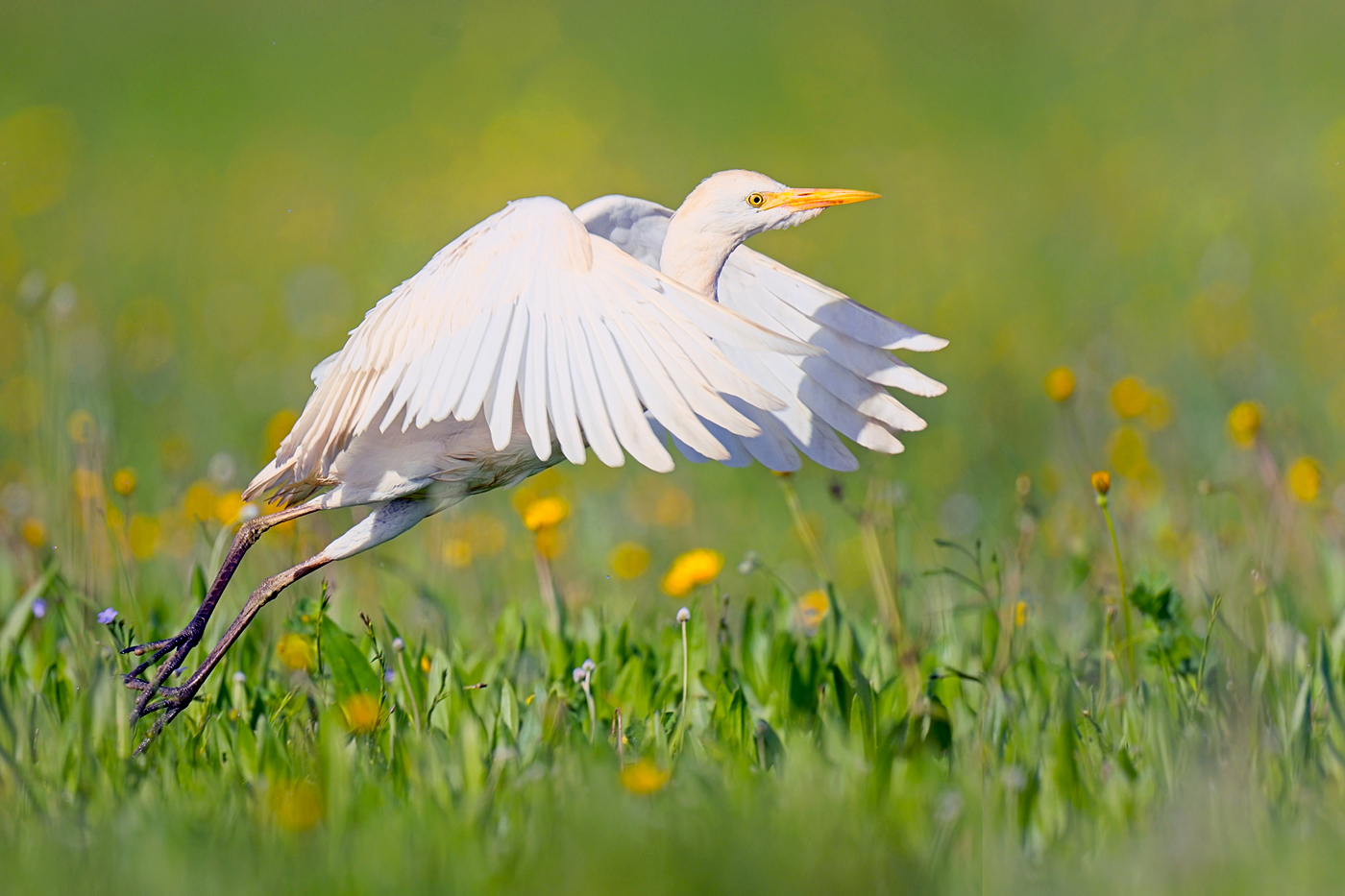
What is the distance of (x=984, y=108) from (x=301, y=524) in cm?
1137

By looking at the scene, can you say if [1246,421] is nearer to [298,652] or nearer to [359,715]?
[359,715]

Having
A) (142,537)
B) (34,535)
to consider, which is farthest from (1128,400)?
(34,535)

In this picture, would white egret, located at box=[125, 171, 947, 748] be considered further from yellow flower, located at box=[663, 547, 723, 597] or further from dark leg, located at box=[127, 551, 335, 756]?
yellow flower, located at box=[663, 547, 723, 597]

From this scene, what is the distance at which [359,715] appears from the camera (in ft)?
11.0

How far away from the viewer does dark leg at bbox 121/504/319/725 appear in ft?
11.9

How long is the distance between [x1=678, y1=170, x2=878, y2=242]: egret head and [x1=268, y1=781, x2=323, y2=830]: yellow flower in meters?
1.93

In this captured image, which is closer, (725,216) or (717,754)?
(717,754)

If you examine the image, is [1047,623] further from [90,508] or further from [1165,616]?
[90,508]

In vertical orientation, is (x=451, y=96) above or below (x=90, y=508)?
above

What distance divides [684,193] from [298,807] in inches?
366

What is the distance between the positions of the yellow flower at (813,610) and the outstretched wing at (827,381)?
2.52 ft

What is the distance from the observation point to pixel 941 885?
96.1 inches

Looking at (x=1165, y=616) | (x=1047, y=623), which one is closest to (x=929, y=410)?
(x=1047, y=623)

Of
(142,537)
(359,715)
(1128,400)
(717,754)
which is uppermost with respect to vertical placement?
(1128,400)
